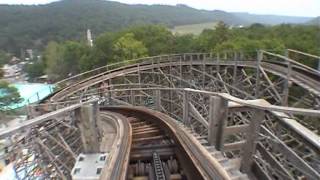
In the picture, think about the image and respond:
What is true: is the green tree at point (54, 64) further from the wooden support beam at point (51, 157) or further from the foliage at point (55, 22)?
the wooden support beam at point (51, 157)

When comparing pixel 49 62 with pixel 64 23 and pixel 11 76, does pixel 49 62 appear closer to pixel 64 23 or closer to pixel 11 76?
pixel 11 76

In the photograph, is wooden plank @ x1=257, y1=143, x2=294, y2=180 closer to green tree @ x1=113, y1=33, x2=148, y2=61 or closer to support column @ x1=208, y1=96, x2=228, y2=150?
support column @ x1=208, y1=96, x2=228, y2=150

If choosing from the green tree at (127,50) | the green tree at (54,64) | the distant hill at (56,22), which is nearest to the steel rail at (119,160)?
the green tree at (127,50)

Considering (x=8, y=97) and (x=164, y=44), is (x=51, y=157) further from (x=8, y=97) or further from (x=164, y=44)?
(x=164, y=44)

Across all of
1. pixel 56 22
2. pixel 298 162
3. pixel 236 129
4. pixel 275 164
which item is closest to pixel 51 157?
pixel 236 129

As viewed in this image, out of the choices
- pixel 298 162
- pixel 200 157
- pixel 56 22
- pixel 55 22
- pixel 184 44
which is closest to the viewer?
pixel 298 162

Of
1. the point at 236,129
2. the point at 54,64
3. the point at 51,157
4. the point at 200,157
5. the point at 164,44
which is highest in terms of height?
the point at 236,129

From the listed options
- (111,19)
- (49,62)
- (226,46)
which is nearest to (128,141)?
(226,46)
